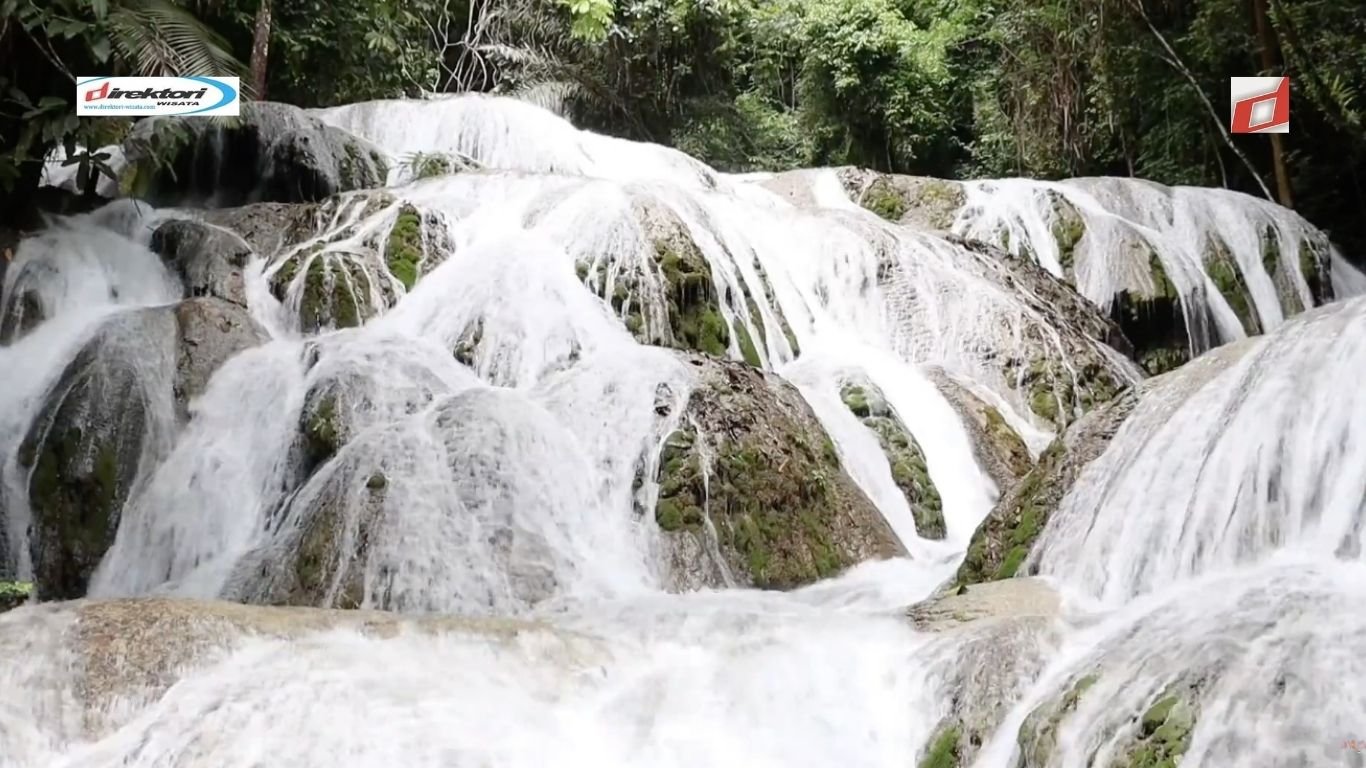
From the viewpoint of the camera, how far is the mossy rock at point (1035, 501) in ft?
15.8

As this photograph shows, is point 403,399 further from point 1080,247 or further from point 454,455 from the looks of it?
point 1080,247

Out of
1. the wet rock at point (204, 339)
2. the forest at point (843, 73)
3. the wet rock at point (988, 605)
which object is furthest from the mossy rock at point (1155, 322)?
the wet rock at point (204, 339)

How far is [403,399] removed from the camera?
6.74 meters

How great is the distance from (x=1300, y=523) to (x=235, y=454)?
17.4 ft

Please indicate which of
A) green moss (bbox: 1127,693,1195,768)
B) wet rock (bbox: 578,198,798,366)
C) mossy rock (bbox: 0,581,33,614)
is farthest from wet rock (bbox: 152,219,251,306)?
green moss (bbox: 1127,693,1195,768)

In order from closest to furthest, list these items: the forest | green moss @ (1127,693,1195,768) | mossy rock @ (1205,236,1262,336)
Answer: green moss @ (1127,693,1195,768), mossy rock @ (1205,236,1262,336), the forest

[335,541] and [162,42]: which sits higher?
[162,42]

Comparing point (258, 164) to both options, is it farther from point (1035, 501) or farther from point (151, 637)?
point (1035, 501)

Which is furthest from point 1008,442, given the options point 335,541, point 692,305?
point 335,541

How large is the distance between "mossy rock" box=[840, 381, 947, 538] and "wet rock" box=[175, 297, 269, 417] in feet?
12.2

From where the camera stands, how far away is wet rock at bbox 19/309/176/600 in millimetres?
6449

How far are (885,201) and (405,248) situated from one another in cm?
554

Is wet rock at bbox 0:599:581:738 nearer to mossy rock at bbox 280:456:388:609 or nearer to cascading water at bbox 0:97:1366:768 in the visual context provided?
cascading water at bbox 0:97:1366:768

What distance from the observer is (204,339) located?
7359 millimetres
